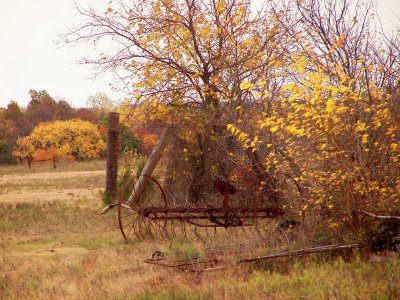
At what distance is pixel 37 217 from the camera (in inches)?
580

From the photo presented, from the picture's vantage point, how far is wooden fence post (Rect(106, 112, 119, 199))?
663 inches

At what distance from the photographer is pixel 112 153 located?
17266mm

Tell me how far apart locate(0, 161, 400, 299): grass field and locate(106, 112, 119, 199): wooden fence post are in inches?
163

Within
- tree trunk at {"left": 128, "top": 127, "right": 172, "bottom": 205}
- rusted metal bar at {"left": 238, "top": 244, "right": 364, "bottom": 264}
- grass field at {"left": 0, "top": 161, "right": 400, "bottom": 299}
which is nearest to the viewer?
grass field at {"left": 0, "top": 161, "right": 400, "bottom": 299}

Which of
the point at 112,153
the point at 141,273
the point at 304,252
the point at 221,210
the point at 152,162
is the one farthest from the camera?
the point at 112,153

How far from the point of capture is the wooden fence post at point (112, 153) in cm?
1683

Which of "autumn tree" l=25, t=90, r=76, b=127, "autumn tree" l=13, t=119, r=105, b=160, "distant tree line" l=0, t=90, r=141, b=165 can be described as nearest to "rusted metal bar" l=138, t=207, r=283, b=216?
"distant tree line" l=0, t=90, r=141, b=165

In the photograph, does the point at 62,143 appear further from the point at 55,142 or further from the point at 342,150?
the point at 342,150

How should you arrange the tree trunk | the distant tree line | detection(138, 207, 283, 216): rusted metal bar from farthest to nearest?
the distant tree line
the tree trunk
detection(138, 207, 283, 216): rusted metal bar

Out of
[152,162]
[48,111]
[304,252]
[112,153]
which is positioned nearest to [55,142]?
[48,111]

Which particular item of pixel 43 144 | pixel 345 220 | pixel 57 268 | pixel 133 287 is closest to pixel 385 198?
pixel 345 220

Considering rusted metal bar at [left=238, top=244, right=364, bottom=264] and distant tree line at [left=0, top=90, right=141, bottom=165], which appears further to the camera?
distant tree line at [left=0, top=90, right=141, bottom=165]

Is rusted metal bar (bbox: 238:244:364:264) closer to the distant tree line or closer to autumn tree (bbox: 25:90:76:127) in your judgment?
the distant tree line

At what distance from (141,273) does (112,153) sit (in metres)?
10.2
